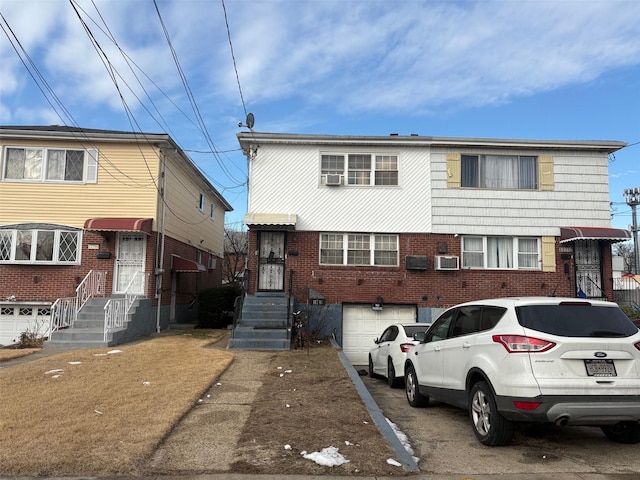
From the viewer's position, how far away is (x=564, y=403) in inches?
191

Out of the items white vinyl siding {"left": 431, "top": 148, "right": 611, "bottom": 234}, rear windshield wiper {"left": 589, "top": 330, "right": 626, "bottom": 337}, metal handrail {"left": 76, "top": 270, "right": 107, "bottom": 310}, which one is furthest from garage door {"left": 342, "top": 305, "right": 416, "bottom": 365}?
rear windshield wiper {"left": 589, "top": 330, "right": 626, "bottom": 337}

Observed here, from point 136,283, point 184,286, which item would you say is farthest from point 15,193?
point 184,286

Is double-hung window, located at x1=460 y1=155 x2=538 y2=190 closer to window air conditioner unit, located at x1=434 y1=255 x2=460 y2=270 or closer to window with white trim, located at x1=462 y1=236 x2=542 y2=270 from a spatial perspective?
window with white trim, located at x1=462 y1=236 x2=542 y2=270

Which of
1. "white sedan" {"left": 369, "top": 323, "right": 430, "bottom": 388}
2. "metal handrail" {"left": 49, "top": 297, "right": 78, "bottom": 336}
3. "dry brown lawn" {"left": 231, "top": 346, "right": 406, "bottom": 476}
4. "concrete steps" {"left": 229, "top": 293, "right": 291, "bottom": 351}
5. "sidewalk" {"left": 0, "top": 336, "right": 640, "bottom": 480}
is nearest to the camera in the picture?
"sidewalk" {"left": 0, "top": 336, "right": 640, "bottom": 480}

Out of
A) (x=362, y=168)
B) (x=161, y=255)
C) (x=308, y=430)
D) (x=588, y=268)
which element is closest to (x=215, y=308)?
(x=161, y=255)

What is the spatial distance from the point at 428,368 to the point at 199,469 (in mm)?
3845

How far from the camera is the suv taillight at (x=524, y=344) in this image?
16.4 ft

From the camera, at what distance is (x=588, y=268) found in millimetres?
16031

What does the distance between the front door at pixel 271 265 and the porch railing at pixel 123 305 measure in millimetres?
3740

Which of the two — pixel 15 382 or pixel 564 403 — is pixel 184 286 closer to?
pixel 15 382

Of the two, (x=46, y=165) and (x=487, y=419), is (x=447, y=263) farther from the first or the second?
(x=46, y=165)

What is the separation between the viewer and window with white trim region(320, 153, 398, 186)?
16.0 m

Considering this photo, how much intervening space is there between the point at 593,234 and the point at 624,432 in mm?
11126

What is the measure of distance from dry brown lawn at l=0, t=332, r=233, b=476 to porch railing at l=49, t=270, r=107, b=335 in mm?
2574
